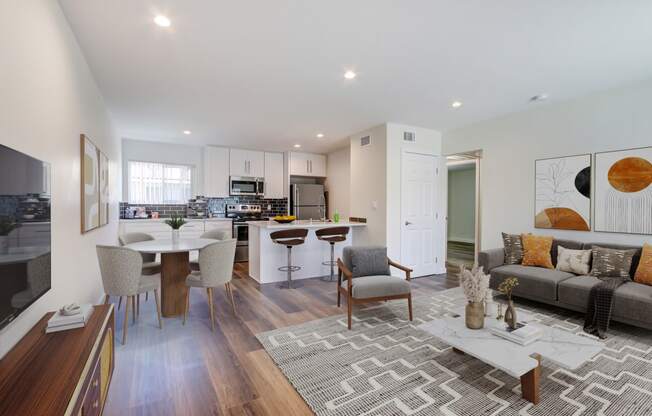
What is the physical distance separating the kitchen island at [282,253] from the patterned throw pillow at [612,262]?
309cm

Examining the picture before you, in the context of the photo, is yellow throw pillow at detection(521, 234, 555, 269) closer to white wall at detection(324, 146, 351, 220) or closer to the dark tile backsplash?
white wall at detection(324, 146, 351, 220)

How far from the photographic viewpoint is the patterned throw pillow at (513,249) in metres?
4.05

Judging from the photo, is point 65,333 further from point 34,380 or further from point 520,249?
point 520,249

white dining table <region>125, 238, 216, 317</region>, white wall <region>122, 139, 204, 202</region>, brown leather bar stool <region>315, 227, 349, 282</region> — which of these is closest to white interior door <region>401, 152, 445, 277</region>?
brown leather bar stool <region>315, 227, 349, 282</region>

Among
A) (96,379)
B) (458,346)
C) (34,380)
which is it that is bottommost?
(458,346)

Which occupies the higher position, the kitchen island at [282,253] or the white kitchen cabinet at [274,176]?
the white kitchen cabinet at [274,176]

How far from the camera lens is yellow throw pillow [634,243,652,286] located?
A: 9.87 feet

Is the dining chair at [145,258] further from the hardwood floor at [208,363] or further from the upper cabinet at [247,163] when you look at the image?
the upper cabinet at [247,163]

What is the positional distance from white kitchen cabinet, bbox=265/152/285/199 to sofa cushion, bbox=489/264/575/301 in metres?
5.00

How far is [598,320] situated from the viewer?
289 centimetres

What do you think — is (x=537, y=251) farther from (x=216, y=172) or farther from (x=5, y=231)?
(x=216, y=172)

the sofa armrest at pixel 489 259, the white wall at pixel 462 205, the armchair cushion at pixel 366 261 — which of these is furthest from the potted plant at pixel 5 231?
the white wall at pixel 462 205

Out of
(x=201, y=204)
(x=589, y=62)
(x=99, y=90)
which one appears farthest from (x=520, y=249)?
(x=201, y=204)

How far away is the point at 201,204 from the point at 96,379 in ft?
18.9
